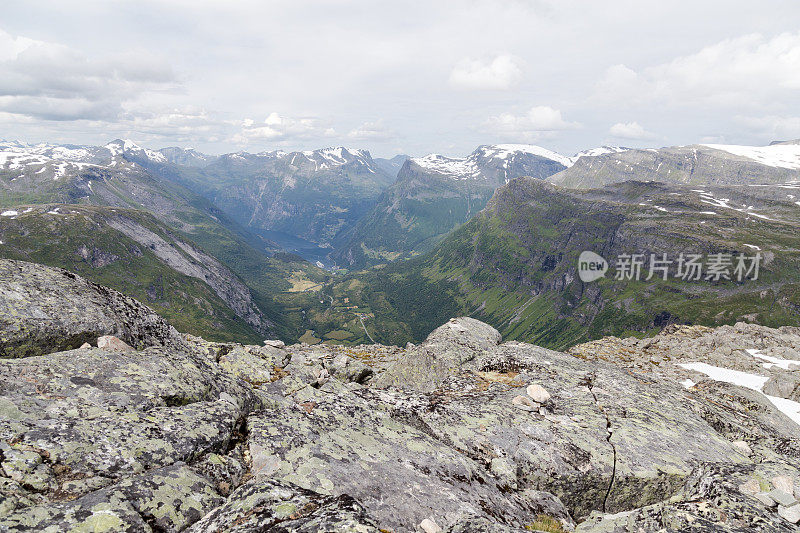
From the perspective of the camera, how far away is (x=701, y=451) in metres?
15.8

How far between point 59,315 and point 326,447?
13594mm

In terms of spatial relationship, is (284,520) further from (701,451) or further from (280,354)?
(280,354)

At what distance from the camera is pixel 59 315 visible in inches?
612

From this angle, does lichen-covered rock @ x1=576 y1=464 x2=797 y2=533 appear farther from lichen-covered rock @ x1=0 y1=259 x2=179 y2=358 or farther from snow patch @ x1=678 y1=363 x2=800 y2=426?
snow patch @ x1=678 y1=363 x2=800 y2=426

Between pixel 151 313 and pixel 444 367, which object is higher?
pixel 151 313

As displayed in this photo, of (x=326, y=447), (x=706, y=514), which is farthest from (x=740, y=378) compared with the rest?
(x=326, y=447)

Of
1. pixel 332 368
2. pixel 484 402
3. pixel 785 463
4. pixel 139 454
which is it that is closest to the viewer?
pixel 139 454

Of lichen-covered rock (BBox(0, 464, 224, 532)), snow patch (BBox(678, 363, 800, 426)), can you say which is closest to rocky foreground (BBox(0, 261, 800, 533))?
lichen-covered rock (BBox(0, 464, 224, 532))

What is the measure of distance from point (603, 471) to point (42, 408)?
19.9m

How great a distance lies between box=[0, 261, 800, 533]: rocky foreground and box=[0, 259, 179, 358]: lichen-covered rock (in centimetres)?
7

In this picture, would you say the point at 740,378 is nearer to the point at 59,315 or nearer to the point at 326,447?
the point at 326,447

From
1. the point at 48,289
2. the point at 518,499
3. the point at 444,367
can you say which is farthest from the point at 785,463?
the point at 48,289

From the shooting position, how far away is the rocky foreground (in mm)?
8727

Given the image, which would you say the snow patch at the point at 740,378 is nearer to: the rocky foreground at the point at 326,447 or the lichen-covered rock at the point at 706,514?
the rocky foreground at the point at 326,447
